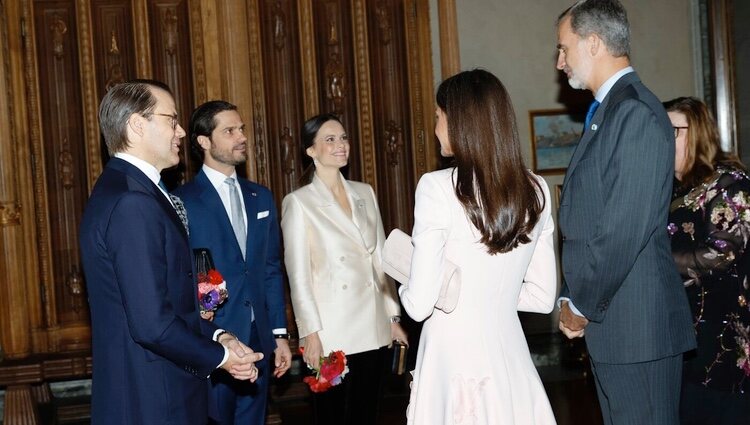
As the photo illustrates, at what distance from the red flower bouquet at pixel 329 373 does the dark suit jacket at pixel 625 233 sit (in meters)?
1.35

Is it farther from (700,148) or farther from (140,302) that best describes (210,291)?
(700,148)

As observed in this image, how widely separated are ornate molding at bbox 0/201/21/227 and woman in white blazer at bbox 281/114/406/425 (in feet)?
7.92

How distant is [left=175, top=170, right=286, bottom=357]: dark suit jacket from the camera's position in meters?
3.71

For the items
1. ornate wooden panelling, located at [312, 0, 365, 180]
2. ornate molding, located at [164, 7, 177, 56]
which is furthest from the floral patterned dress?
ornate molding, located at [164, 7, 177, 56]

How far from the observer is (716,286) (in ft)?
10.3

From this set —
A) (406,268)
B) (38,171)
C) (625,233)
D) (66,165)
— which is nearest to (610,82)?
(625,233)

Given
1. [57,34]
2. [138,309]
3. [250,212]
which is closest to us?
[138,309]

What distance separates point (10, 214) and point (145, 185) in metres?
3.50

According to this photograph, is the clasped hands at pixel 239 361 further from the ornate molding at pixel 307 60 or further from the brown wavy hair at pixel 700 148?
the ornate molding at pixel 307 60

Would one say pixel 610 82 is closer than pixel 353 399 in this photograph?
Yes

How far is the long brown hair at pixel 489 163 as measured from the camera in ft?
7.88

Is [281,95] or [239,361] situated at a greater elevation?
[281,95]

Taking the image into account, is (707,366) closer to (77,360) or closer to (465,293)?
(465,293)

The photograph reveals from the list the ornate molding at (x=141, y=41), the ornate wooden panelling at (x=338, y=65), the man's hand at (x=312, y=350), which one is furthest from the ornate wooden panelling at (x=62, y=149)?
the man's hand at (x=312, y=350)
